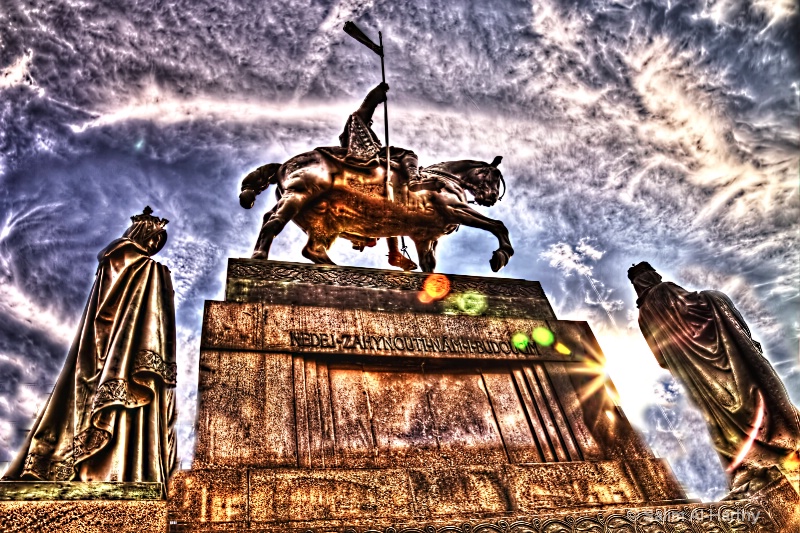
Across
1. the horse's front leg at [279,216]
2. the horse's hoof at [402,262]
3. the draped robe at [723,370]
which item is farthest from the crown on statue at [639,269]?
the horse's front leg at [279,216]

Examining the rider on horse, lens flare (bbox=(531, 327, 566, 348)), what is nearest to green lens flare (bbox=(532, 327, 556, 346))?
lens flare (bbox=(531, 327, 566, 348))

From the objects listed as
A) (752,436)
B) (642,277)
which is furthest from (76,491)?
(642,277)

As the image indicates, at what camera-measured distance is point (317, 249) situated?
909 centimetres

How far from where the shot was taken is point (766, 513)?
4887 millimetres

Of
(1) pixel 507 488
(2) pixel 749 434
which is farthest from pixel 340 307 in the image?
(2) pixel 749 434

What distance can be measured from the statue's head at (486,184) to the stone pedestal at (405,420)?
2.54 metres

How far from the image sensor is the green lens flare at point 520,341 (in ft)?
23.4

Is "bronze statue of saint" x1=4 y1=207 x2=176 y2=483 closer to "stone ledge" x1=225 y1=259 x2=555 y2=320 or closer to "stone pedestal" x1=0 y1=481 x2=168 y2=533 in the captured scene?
"stone pedestal" x1=0 y1=481 x2=168 y2=533

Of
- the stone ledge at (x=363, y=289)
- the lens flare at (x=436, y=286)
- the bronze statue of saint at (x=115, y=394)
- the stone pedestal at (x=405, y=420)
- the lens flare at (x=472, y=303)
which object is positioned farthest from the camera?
the lens flare at (x=436, y=286)

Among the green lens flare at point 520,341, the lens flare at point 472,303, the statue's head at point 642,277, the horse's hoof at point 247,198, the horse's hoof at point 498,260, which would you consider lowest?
the green lens flare at point 520,341

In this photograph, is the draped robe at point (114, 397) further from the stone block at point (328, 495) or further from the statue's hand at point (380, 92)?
the statue's hand at point (380, 92)

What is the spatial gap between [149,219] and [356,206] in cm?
341

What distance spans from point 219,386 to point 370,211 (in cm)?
433

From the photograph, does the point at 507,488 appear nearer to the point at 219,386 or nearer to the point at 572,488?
the point at 572,488
